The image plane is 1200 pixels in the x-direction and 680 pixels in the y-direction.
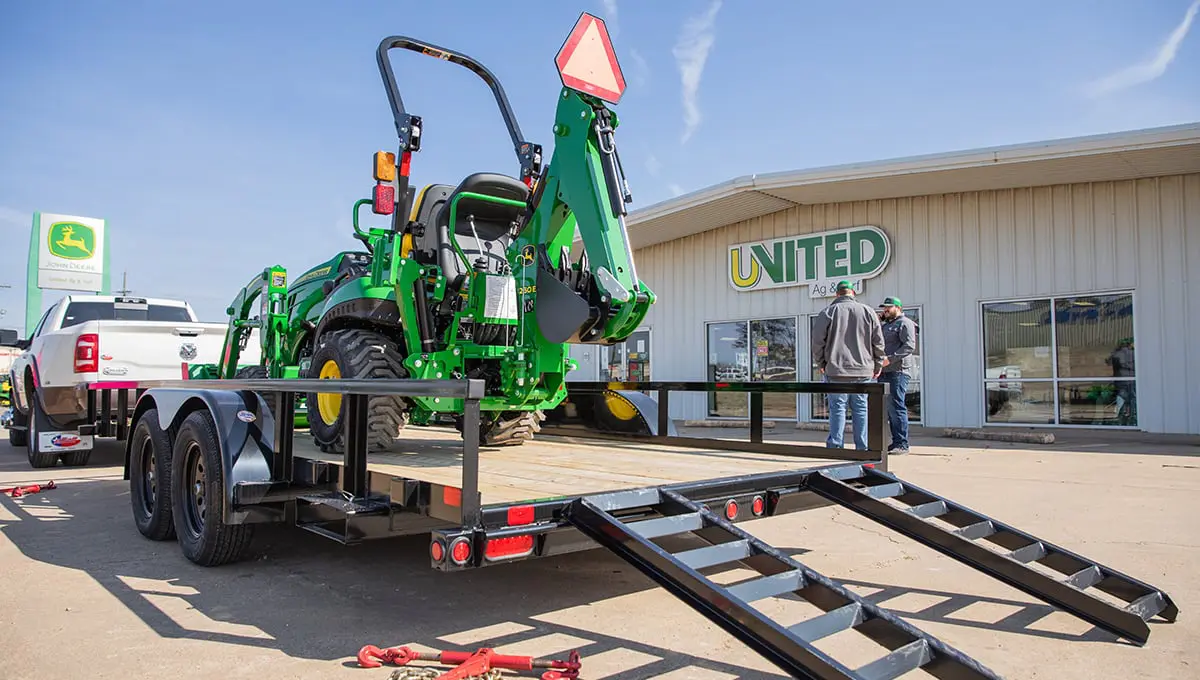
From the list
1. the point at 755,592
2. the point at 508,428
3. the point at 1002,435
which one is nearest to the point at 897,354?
the point at 1002,435

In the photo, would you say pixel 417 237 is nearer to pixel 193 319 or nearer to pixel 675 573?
pixel 675 573

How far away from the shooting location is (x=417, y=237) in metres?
5.65

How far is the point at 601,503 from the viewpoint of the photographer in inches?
132

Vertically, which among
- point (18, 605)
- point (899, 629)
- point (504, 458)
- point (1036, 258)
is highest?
point (1036, 258)

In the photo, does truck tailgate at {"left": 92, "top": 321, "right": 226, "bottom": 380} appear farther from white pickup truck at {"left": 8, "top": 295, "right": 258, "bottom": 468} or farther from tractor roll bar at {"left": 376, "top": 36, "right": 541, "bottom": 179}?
tractor roll bar at {"left": 376, "top": 36, "right": 541, "bottom": 179}

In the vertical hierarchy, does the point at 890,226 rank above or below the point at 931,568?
above

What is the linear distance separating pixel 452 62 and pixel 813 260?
1062 cm

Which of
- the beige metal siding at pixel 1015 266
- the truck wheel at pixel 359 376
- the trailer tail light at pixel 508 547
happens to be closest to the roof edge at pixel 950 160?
the beige metal siding at pixel 1015 266

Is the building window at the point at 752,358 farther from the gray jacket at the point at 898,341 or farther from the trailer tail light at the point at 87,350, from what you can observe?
the trailer tail light at the point at 87,350

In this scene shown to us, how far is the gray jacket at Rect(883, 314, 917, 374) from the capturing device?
31.6 ft

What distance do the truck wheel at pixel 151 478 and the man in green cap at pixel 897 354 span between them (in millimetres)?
7605

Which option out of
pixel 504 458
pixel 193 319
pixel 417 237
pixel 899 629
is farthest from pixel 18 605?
pixel 193 319

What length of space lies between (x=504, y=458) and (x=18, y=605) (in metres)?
2.64

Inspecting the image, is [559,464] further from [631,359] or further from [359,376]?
[631,359]
